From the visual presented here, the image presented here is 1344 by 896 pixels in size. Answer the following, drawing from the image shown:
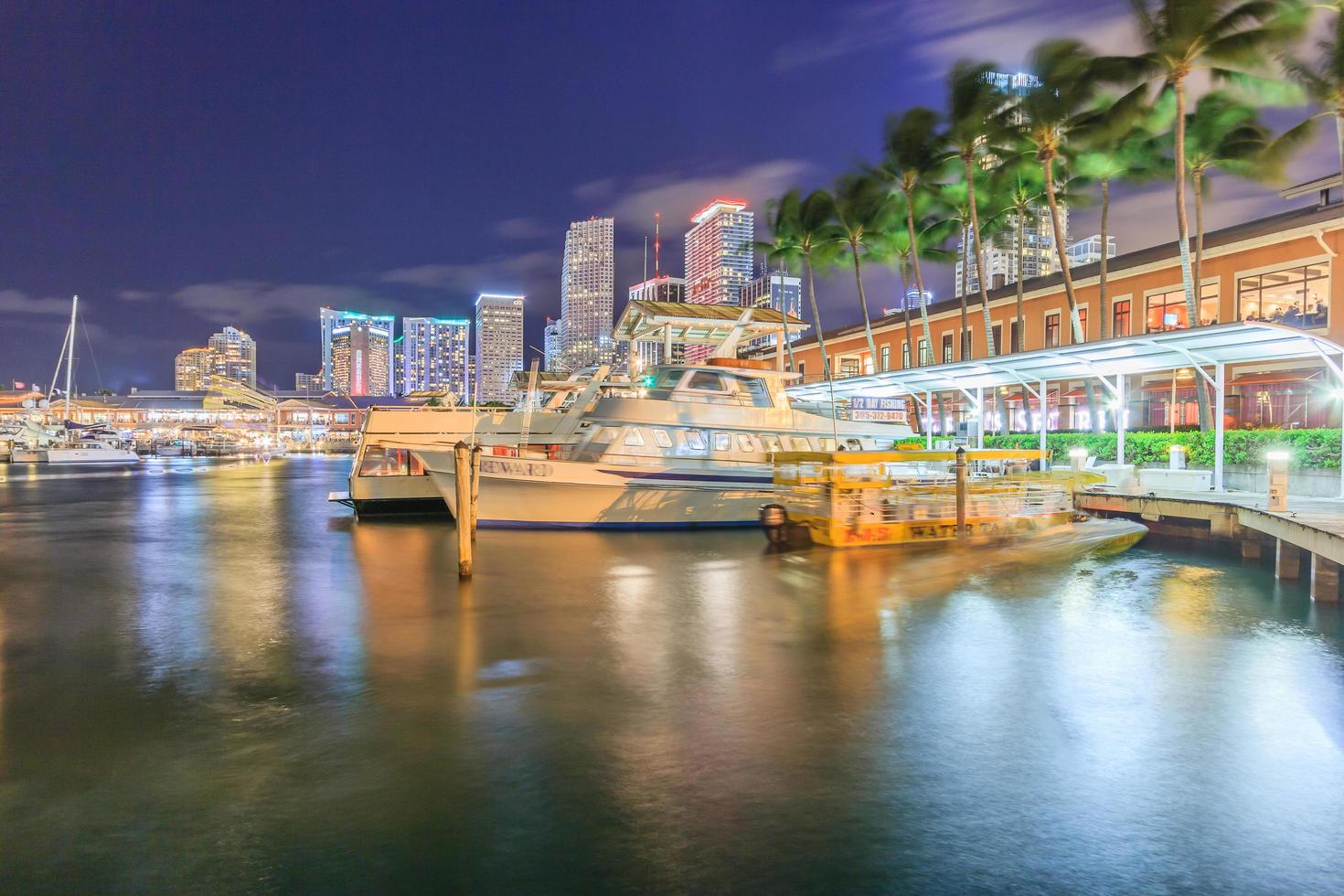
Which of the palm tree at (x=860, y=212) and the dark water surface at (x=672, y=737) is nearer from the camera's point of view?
the dark water surface at (x=672, y=737)

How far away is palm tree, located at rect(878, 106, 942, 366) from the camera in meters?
33.9

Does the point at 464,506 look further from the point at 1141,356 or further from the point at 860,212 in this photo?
the point at 860,212

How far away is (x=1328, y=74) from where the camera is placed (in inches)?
734

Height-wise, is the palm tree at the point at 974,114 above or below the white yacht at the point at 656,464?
above

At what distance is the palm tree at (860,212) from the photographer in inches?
1563

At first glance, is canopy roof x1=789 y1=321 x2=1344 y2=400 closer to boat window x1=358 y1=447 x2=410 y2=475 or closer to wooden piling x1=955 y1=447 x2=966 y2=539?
wooden piling x1=955 y1=447 x2=966 y2=539

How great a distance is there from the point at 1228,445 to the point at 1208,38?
11.1 m

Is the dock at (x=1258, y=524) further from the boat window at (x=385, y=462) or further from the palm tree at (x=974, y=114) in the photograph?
the boat window at (x=385, y=462)

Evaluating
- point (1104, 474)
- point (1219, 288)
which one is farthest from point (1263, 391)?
point (1104, 474)

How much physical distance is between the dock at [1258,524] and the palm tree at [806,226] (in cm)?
2486

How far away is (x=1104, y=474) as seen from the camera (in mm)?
18828

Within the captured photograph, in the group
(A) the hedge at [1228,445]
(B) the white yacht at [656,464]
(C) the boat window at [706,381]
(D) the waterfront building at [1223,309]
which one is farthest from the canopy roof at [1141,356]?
(D) the waterfront building at [1223,309]

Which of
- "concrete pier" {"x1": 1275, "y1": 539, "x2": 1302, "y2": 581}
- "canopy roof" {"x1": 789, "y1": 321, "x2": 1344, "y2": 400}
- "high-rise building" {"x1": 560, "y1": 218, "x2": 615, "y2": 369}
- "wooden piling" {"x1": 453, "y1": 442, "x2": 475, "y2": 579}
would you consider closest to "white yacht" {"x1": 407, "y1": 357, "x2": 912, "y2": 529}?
"canopy roof" {"x1": 789, "y1": 321, "x2": 1344, "y2": 400}

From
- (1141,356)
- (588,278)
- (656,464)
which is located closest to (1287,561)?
(1141,356)
